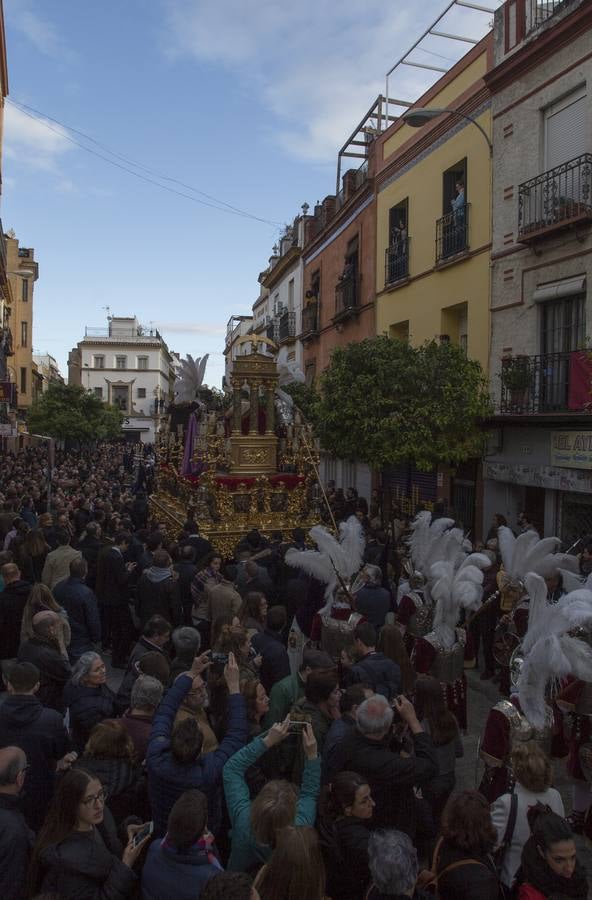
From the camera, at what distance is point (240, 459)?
1477cm

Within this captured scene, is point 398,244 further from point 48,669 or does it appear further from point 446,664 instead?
point 48,669

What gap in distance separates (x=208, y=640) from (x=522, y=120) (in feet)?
38.7

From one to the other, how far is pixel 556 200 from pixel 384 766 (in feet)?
39.0

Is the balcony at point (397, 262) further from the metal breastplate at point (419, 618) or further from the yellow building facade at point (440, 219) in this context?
the metal breastplate at point (419, 618)

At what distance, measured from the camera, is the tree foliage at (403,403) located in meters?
13.5

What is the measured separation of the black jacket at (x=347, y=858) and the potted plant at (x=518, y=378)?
37.1ft

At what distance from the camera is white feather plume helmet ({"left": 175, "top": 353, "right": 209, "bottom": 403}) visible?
16.9m

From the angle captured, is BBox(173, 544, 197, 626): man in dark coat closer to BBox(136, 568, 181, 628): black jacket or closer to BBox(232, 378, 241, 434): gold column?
BBox(136, 568, 181, 628): black jacket

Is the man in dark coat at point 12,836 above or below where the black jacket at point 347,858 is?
above

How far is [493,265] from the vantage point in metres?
15.2

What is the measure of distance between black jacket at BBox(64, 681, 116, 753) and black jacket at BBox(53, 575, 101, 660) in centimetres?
228

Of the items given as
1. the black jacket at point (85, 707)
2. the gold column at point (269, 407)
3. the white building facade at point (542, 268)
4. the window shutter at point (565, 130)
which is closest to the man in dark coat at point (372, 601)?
the black jacket at point (85, 707)

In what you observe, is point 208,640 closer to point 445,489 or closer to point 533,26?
point 445,489

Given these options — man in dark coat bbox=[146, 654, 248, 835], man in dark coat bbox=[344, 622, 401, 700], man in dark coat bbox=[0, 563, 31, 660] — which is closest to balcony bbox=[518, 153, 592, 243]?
man in dark coat bbox=[344, 622, 401, 700]
